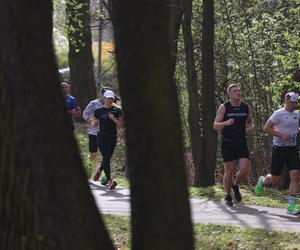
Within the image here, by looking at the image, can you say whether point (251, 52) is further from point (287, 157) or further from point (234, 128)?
point (287, 157)

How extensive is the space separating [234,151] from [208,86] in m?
5.06

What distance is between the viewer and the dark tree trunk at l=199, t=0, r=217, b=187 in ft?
54.2

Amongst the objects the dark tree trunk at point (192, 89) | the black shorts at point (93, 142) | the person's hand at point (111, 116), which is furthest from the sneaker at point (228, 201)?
the dark tree trunk at point (192, 89)

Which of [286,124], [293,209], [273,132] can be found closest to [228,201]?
[293,209]

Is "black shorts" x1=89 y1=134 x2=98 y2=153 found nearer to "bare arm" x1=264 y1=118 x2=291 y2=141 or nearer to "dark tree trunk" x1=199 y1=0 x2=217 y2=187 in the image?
"dark tree trunk" x1=199 y1=0 x2=217 y2=187

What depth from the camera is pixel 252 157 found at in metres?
22.3

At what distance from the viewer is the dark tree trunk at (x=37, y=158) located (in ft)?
15.7

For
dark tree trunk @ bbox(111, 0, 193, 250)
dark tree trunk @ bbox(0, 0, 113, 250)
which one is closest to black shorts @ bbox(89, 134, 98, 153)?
dark tree trunk @ bbox(0, 0, 113, 250)

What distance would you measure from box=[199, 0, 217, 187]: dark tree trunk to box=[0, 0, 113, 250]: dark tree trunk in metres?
11.8

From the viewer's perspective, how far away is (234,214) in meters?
11.3

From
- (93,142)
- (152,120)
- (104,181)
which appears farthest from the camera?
(93,142)

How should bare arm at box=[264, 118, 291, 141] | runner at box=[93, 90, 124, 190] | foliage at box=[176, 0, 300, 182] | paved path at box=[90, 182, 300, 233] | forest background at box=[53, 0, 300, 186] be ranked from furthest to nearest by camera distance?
foliage at box=[176, 0, 300, 182] < forest background at box=[53, 0, 300, 186] < runner at box=[93, 90, 124, 190] < bare arm at box=[264, 118, 291, 141] < paved path at box=[90, 182, 300, 233]

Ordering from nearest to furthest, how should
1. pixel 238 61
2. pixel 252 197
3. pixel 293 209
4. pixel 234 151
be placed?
pixel 293 209 → pixel 234 151 → pixel 252 197 → pixel 238 61

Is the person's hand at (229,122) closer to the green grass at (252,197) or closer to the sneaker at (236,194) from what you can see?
the sneaker at (236,194)
